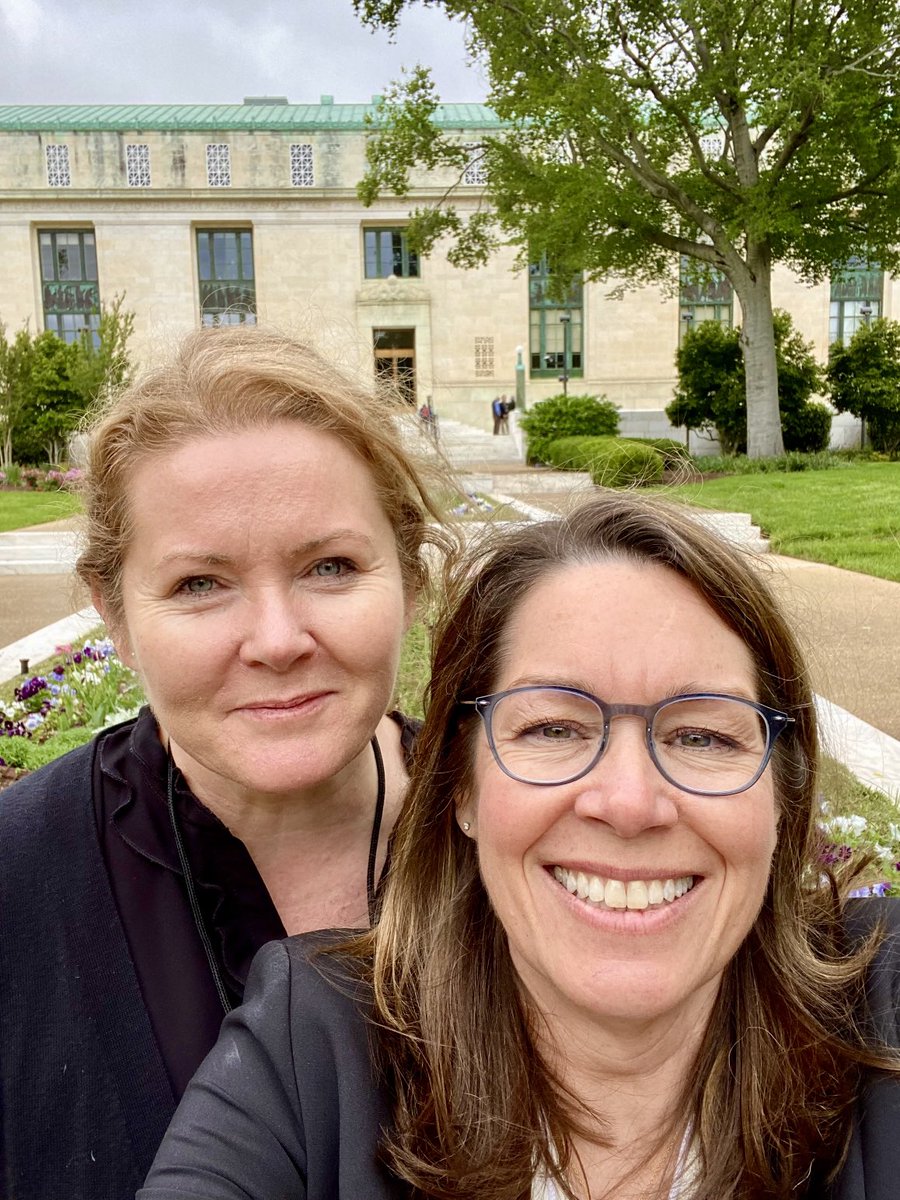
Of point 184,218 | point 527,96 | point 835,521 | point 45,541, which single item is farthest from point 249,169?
point 835,521

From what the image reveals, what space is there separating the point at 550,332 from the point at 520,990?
42.7 meters

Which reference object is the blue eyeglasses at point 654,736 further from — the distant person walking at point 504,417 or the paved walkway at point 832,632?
the distant person walking at point 504,417

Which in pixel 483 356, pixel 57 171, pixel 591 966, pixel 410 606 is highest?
pixel 57 171

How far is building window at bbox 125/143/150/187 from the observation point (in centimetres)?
4231

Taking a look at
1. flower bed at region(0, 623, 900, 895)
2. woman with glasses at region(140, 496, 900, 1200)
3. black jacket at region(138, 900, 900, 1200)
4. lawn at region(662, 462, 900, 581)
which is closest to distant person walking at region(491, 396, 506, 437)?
lawn at region(662, 462, 900, 581)

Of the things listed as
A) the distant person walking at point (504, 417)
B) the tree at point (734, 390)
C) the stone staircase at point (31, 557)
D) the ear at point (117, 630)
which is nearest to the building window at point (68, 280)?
the distant person walking at point (504, 417)

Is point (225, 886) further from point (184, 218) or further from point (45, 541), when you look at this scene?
point (184, 218)

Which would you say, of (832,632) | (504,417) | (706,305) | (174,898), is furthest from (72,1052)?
(706,305)

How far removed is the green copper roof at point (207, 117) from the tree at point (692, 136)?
23.7 metres

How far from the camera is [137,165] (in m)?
42.5

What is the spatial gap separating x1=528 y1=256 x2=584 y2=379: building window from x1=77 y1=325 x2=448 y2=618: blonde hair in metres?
41.2

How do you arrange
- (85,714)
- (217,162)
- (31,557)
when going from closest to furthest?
(85,714) → (31,557) → (217,162)

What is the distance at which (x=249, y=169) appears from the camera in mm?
42594

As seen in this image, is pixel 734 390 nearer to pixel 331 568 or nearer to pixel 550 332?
pixel 550 332
